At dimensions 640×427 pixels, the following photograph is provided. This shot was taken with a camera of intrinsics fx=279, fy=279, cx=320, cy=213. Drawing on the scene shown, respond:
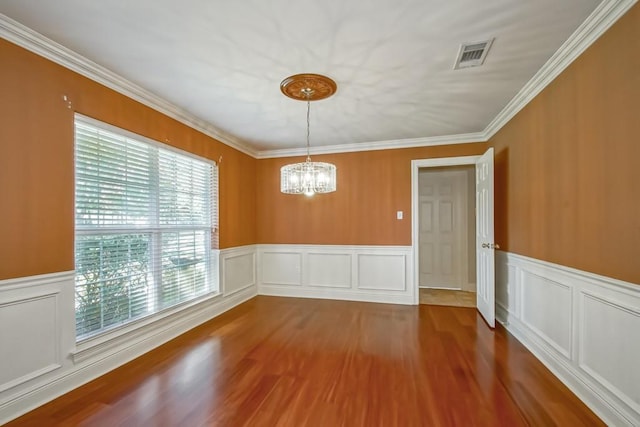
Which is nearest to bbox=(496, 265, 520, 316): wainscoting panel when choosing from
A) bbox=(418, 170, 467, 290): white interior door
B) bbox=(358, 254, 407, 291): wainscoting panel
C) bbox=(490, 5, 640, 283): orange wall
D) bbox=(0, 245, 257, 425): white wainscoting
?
bbox=(490, 5, 640, 283): orange wall

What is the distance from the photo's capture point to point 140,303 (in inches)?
107

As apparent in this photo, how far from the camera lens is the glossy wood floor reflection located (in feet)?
5.83

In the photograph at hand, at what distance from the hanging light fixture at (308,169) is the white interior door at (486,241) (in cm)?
198

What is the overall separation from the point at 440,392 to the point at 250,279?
3289 millimetres

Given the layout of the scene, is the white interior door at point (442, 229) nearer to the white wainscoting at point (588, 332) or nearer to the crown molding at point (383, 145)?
the crown molding at point (383, 145)

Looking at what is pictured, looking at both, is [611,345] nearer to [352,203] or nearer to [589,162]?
[589,162]

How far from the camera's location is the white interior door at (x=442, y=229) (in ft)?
17.1

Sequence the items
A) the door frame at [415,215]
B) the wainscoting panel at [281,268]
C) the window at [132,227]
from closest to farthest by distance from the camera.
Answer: the window at [132,227] < the door frame at [415,215] < the wainscoting panel at [281,268]

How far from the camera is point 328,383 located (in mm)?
2146

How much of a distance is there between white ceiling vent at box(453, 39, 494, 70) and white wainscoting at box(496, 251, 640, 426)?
1710 millimetres

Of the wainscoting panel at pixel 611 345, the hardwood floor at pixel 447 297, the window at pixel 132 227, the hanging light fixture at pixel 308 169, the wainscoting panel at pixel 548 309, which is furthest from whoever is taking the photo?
the hardwood floor at pixel 447 297

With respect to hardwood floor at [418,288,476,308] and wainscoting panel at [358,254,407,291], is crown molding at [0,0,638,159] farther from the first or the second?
hardwood floor at [418,288,476,308]

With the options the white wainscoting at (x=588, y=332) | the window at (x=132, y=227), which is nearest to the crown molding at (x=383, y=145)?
the window at (x=132, y=227)

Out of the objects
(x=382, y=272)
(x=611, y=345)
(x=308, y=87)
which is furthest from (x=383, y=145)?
(x=611, y=345)
